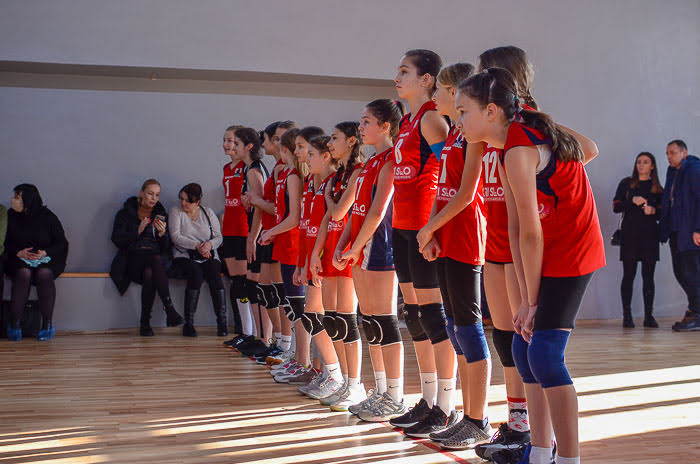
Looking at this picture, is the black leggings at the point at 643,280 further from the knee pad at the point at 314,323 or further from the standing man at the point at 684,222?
the knee pad at the point at 314,323

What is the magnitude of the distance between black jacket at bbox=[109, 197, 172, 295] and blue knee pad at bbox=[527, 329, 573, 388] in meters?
4.70

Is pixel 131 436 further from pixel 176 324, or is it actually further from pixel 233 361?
pixel 176 324

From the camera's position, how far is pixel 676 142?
6.28 meters

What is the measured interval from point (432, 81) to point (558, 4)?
15.5ft

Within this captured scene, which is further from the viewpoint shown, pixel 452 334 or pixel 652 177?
pixel 652 177

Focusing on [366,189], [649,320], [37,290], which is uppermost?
[366,189]

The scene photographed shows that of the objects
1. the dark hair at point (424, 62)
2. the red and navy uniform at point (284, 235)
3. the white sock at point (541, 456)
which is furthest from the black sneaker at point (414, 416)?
the red and navy uniform at point (284, 235)

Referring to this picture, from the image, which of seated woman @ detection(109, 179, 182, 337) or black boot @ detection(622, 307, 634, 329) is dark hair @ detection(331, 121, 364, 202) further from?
black boot @ detection(622, 307, 634, 329)

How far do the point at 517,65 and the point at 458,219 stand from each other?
22.0 inches

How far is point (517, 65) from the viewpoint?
2.09 metres

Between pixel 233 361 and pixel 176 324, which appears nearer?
pixel 233 361

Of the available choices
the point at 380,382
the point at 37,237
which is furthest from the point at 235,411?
the point at 37,237

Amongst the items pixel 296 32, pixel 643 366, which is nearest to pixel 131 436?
pixel 643 366

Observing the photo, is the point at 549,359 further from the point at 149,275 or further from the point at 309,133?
the point at 149,275
